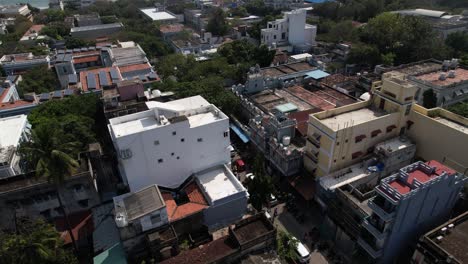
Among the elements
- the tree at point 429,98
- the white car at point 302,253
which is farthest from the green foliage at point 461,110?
the white car at point 302,253

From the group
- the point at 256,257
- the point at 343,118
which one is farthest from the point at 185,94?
the point at 256,257

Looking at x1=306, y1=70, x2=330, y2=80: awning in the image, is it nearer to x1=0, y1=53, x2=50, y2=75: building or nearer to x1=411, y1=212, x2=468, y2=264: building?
x1=411, y1=212, x2=468, y2=264: building

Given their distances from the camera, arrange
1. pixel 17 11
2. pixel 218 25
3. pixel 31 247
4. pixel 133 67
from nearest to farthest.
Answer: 1. pixel 31 247
2. pixel 133 67
3. pixel 218 25
4. pixel 17 11

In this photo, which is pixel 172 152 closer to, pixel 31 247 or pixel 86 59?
pixel 31 247

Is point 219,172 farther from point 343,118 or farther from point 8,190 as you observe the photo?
point 8,190

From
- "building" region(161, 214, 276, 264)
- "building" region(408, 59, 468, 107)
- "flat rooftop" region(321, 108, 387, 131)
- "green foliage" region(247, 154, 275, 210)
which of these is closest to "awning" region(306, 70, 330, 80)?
"building" region(408, 59, 468, 107)

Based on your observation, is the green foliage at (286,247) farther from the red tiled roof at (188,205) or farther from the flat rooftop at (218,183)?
the red tiled roof at (188,205)

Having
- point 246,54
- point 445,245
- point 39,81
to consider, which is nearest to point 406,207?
point 445,245
